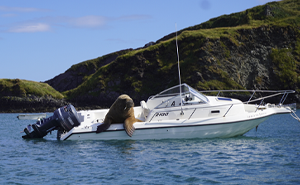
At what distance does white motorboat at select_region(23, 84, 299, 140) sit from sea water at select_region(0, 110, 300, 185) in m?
0.42

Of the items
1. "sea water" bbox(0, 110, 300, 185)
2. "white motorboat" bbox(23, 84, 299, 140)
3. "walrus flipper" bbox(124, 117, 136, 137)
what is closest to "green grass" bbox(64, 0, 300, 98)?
"white motorboat" bbox(23, 84, 299, 140)

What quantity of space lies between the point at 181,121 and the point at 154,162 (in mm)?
4482

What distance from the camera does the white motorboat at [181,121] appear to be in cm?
1571

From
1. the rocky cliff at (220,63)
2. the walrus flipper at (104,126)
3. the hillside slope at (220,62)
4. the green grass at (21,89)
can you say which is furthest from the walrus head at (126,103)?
the green grass at (21,89)

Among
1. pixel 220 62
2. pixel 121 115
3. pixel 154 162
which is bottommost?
pixel 154 162

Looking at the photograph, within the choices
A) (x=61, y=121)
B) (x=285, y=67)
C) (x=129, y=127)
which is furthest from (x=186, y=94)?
(x=285, y=67)

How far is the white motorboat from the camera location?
15711mm

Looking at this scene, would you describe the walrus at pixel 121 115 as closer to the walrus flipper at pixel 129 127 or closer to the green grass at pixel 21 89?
the walrus flipper at pixel 129 127

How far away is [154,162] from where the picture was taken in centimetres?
1168

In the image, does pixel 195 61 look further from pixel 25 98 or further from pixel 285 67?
pixel 25 98

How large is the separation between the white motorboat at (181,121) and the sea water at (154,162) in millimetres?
420

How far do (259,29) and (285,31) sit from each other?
6559mm

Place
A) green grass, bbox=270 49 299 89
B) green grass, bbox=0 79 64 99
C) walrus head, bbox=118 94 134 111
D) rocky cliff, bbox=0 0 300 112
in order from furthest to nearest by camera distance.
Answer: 1. green grass, bbox=0 79 64 99
2. rocky cliff, bbox=0 0 300 112
3. green grass, bbox=270 49 299 89
4. walrus head, bbox=118 94 134 111

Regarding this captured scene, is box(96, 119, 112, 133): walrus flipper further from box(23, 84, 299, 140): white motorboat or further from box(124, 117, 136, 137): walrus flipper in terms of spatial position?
box(124, 117, 136, 137): walrus flipper
